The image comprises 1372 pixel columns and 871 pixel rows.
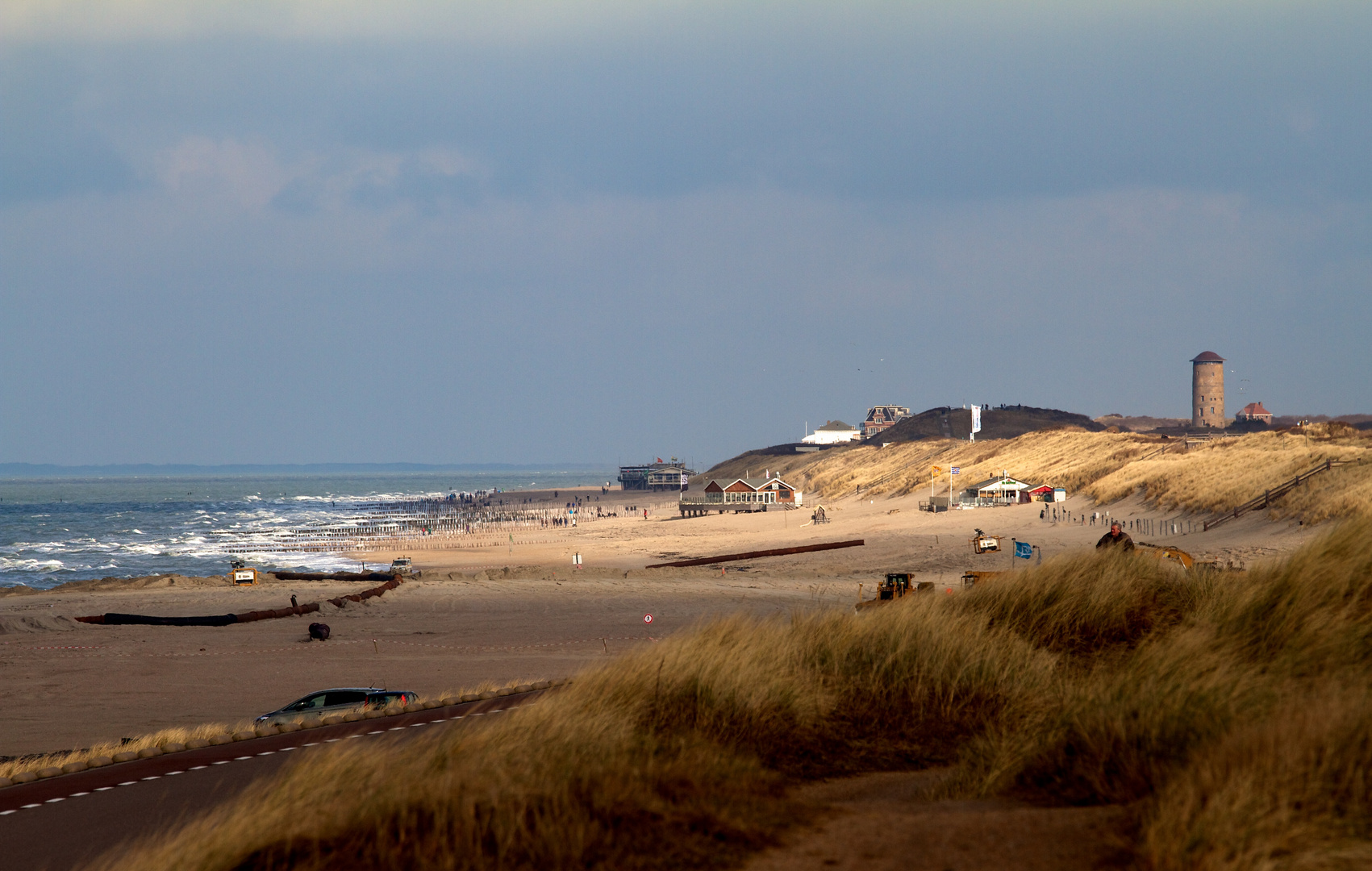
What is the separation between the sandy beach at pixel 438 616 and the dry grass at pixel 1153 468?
258 cm

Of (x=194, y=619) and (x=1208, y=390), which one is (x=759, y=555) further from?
(x=1208, y=390)

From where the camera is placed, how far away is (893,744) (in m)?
8.47

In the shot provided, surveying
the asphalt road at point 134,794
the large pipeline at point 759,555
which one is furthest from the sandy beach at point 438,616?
the asphalt road at point 134,794

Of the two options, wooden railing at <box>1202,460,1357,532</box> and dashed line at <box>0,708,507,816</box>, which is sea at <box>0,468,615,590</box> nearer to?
wooden railing at <box>1202,460,1357,532</box>

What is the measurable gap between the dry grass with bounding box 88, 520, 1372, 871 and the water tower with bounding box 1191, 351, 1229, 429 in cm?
18955

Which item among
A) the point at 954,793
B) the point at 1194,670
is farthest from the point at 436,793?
the point at 1194,670

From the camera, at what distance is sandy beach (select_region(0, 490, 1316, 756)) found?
2067 cm

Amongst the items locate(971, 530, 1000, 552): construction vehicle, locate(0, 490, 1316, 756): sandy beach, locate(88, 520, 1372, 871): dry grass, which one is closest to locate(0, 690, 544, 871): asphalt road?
locate(88, 520, 1372, 871): dry grass

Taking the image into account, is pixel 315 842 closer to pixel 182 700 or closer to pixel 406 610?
pixel 182 700

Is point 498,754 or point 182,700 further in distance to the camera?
point 182,700

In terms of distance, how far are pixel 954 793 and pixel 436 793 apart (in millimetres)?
2977

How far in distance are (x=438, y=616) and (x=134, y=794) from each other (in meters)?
24.6

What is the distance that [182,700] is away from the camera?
2023 centimetres

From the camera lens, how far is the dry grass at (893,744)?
4941 millimetres
